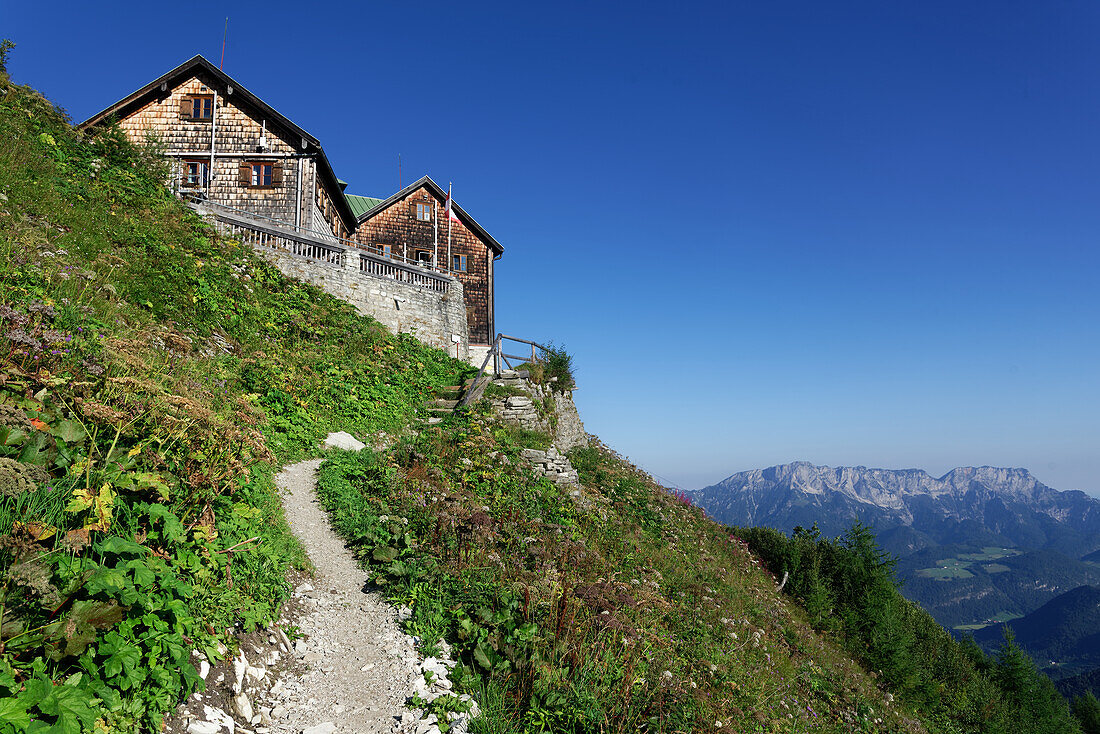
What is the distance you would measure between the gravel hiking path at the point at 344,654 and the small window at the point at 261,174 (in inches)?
1044

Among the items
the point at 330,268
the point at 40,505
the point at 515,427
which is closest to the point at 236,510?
the point at 40,505

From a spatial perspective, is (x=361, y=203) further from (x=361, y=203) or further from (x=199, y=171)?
(x=199, y=171)

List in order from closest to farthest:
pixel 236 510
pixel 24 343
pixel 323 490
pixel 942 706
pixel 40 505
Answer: pixel 40 505
pixel 24 343
pixel 236 510
pixel 323 490
pixel 942 706

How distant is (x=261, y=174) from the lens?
29.4 metres

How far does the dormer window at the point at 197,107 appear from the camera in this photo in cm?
2903

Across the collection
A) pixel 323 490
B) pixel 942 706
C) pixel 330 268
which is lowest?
pixel 942 706

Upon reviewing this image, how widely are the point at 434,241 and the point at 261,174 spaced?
11672 mm

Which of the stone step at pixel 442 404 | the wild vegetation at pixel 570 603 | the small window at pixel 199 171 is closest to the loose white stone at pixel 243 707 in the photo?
the wild vegetation at pixel 570 603

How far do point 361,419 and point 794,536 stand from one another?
23.7 meters

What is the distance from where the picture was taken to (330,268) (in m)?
24.6

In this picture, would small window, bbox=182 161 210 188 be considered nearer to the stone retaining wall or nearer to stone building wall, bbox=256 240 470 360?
stone building wall, bbox=256 240 470 360

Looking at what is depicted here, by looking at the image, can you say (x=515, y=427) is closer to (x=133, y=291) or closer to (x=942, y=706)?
(x=133, y=291)

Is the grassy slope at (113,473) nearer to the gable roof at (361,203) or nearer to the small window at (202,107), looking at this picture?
the small window at (202,107)

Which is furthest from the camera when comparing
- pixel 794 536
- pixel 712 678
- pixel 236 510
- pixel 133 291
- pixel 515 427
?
pixel 794 536
